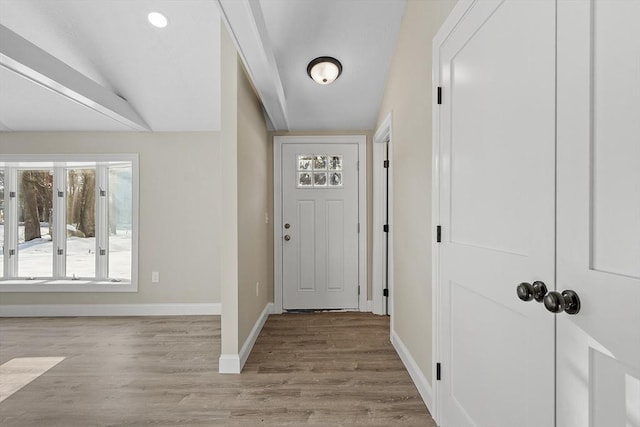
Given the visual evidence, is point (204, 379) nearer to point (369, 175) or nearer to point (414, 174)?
point (414, 174)

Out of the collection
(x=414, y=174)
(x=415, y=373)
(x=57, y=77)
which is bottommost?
(x=415, y=373)

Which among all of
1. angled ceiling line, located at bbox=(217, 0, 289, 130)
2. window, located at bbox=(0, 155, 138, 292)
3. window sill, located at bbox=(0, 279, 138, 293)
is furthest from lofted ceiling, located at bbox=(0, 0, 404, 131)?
window sill, located at bbox=(0, 279, 138, 293)

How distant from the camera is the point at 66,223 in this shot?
3686 mm

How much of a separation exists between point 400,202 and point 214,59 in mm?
1927

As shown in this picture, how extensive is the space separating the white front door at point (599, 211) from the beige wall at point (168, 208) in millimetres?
3221

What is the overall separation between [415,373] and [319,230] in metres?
1.87

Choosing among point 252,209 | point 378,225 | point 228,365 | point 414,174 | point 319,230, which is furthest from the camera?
point 319,230

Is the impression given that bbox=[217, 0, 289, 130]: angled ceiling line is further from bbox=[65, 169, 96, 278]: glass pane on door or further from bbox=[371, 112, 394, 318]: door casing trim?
bbox=[65, 169, 96, 278]: glass pane on door

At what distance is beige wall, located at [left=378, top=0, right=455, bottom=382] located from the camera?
1866mm

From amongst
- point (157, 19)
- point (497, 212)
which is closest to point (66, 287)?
point (157, 19)

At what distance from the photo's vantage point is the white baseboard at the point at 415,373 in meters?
1.82

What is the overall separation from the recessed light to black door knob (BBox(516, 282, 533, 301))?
272 cm

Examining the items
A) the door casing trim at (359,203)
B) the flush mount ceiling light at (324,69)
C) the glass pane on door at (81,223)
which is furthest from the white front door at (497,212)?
the glass pane on door at (81,223)

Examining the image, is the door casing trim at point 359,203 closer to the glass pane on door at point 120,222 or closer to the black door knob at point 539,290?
the glass pane on door at point 120,222
